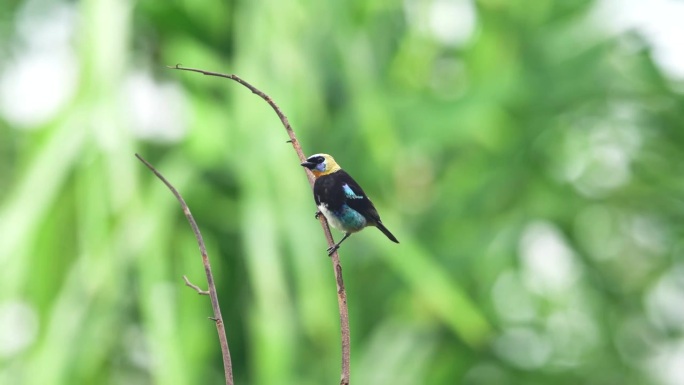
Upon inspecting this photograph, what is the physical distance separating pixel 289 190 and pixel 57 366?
61cm

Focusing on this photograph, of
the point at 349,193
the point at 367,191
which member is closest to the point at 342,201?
the point at 349,193

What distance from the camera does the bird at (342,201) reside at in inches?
29.9

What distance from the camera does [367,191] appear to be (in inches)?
104

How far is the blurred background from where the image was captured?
2.13 meters

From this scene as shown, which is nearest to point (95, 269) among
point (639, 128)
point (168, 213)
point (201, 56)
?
point (168, 213)

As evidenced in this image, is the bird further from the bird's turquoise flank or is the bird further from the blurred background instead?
the blurred background

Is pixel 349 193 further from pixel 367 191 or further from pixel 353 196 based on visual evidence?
pixel 367 191

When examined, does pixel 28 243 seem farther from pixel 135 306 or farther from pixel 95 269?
pixel 135 306

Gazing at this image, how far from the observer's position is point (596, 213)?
340cm

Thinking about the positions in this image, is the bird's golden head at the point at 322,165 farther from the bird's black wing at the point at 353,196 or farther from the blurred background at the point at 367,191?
the blurred background at the point at 367,191

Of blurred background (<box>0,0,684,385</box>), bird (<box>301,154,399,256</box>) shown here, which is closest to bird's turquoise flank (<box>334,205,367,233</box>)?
bird (<box>301,154,399,256</box>)

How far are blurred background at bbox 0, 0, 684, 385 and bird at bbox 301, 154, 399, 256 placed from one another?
1283 mm

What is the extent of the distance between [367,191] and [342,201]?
186 cm

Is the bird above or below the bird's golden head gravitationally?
below
